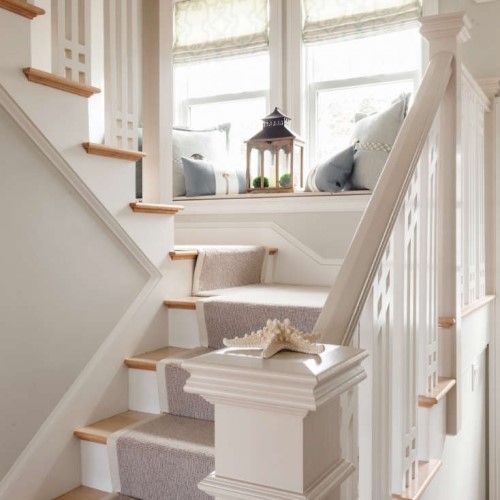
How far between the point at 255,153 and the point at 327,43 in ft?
2.73

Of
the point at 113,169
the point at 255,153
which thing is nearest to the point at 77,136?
the point at 113,169

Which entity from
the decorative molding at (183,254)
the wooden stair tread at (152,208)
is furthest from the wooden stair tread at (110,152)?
the decorative molding at (183,254)

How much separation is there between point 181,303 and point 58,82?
33.7 inches

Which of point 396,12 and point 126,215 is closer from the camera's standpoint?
point 126,215

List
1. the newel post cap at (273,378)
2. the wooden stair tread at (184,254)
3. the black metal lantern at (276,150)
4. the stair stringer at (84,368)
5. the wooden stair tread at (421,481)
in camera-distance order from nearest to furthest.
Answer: the newel post cap at (273,378)
the wooden stair tread at (421,481)
the stair stringer at (84,368)
the wooden stair tread at (184,254)
the black metal lantern at (276,150)

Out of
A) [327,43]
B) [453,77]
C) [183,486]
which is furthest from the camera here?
[327,43]

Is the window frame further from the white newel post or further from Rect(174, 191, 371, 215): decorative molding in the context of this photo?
the white newel post

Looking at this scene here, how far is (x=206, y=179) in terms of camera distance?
3.60 m

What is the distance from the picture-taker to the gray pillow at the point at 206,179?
3592mm

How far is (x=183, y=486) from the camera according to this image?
66.1 inches

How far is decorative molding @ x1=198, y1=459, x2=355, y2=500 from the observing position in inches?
33.8

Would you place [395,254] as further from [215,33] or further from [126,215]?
[215,33]

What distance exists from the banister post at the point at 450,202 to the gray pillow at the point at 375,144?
88cm

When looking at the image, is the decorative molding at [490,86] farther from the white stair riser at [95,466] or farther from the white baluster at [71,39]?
the white stair riser at [95,466]
